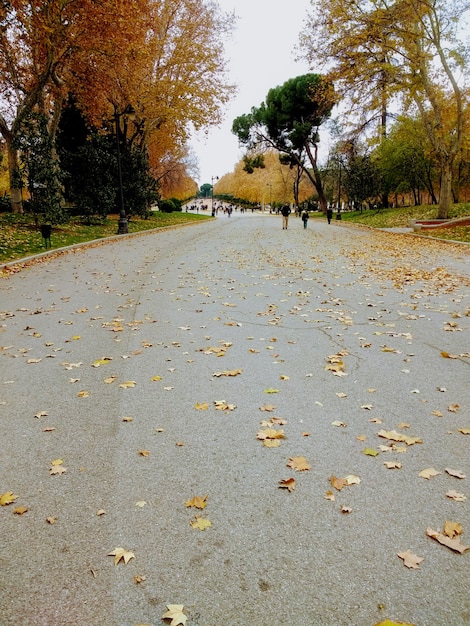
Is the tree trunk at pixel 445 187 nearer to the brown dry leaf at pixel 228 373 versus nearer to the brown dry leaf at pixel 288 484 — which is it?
the brown dry leaf at pixel 228 373

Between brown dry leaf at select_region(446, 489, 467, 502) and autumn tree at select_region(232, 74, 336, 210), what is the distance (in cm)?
4740

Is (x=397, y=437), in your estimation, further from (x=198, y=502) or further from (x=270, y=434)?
(x=198, y=502)

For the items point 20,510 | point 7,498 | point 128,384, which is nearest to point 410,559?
point 20,510

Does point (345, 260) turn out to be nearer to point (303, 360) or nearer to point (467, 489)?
point (303, 360)

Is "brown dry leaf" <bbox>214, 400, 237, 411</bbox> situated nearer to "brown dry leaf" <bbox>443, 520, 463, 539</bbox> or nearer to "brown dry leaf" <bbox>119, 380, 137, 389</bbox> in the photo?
"brown dry leaf" <bbox>119, 380, 137, 389</bbox>

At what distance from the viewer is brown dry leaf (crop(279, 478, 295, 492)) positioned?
283cm

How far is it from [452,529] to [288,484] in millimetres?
940

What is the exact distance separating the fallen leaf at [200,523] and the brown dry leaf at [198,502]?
Result: 92mm

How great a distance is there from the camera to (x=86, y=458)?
3201mm

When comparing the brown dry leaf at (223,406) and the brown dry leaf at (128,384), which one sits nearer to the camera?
the brown dry leaf at (223,406)

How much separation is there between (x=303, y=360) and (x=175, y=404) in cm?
174

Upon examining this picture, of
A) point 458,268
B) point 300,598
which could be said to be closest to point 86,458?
point 300,598

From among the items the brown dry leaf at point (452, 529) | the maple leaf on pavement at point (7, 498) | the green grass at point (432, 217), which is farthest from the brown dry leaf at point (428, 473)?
the green grass at point (432, 217)

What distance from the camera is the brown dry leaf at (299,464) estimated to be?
304 cm
